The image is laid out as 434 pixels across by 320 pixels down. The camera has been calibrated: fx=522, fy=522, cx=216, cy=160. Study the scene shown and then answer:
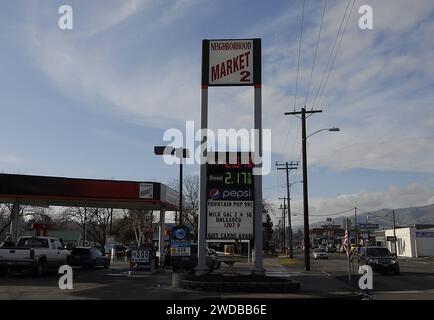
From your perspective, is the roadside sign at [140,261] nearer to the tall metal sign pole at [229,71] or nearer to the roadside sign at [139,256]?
the roadside sign at [139,256]

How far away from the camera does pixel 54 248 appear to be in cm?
2612

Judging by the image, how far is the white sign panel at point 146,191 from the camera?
3141 centimetres

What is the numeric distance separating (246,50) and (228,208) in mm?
6169

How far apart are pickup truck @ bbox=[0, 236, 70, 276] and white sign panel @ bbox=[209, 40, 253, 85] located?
37.8ft

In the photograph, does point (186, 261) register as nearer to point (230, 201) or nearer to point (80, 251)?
point (80, 251)

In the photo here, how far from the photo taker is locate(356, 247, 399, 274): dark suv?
96.2 ft

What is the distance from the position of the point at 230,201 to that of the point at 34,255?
33.4ft

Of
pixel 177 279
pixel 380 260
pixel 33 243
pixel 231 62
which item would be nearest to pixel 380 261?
pixel 380 260

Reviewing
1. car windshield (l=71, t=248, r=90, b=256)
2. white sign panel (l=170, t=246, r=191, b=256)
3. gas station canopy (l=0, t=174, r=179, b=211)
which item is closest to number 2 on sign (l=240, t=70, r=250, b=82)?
white sign panel (l=170, t=246, r=191, b=256)

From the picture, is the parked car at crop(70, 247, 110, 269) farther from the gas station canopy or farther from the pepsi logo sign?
the pepsi logo sign

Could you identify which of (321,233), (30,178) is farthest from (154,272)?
(321,233)

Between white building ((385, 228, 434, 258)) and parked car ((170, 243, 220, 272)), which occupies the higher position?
white building ((385, 228, 434, 258))
